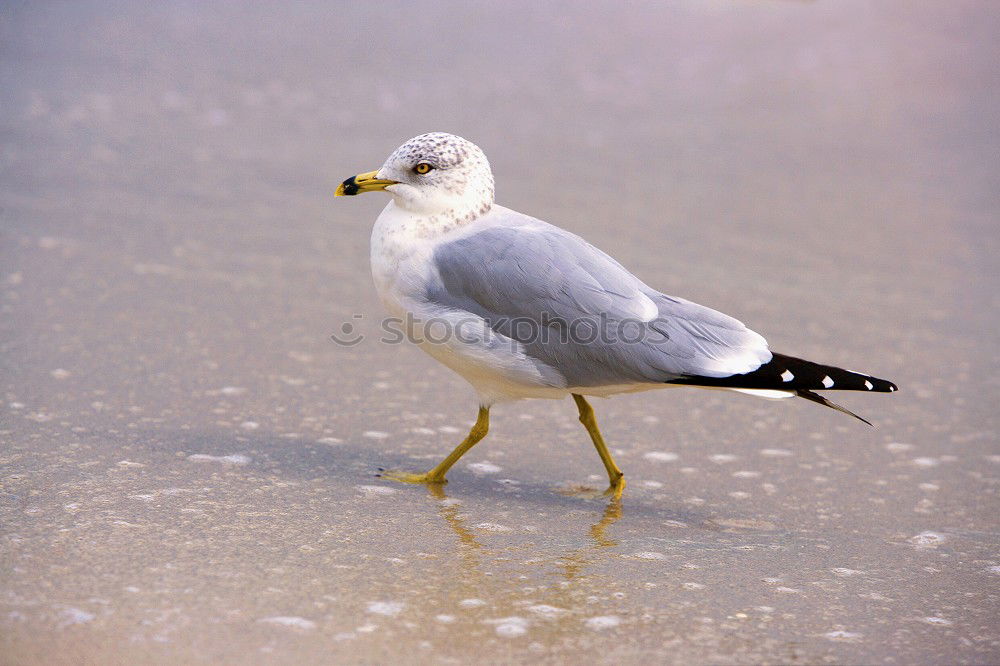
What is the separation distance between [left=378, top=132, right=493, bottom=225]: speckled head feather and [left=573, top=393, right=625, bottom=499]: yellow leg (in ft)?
2.10

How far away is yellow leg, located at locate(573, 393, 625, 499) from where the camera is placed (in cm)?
344

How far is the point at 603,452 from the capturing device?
3.47 meters

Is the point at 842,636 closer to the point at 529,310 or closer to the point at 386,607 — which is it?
the point at 386,607

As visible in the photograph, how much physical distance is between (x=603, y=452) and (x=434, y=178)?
952mm

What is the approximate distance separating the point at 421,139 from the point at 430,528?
107cm

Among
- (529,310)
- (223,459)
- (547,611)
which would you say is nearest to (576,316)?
(529,310)

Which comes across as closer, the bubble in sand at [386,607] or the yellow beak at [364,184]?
the bubble in sand at [386,607]

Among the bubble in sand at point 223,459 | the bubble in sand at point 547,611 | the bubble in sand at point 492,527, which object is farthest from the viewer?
the bubble in sand at point 223,459

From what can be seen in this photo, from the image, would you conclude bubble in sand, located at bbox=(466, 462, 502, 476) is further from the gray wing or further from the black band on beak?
the black band on beak

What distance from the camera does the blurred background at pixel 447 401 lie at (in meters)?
2.55

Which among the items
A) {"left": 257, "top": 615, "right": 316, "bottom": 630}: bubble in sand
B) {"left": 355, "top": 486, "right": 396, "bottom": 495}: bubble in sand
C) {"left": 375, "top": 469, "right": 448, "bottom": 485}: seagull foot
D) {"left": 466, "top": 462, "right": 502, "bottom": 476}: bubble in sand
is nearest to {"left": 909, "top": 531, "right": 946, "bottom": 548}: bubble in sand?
{"left": 466, "top": 462, "right": 502, "bottom": 476}: bubble in sand

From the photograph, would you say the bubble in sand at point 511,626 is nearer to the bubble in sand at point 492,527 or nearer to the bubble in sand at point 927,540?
the bubble in sand at point 492,527

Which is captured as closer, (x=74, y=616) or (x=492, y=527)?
(x=74, y=616)

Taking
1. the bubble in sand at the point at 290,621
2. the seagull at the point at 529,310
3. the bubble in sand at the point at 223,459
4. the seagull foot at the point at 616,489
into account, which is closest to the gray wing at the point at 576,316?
the seagull at the point at 529,310
